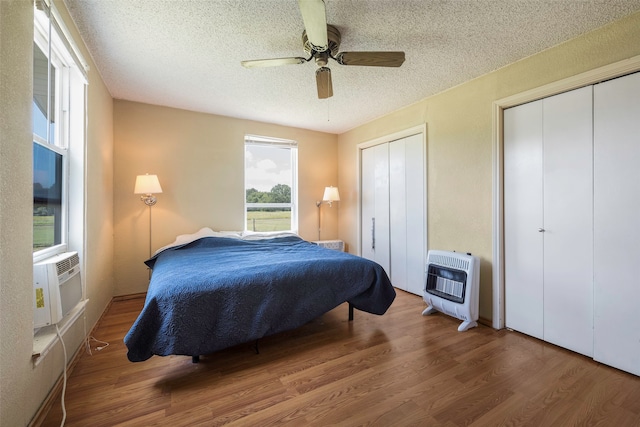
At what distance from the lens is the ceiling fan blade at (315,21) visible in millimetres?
1386

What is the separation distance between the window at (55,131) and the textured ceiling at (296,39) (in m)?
0.29

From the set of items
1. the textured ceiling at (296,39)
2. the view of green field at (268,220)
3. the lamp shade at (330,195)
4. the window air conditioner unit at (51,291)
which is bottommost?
the window air conditioner unit at (51,291)

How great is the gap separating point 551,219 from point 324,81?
2224 mm

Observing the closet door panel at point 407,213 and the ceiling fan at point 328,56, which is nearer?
the ceiling fan at point 328,56

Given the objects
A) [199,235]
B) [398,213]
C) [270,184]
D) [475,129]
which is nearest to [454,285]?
[398,213]

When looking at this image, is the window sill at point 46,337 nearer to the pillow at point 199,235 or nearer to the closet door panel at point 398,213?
the pillow at point 199,235

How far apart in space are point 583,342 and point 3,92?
3820 mm

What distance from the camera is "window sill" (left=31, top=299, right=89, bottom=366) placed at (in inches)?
54.7

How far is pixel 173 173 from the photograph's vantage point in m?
3.63

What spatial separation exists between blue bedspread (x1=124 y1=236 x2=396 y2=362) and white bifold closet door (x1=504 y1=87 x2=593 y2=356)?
126cm

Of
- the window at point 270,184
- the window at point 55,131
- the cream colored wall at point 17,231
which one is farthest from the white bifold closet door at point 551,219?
the window at point 55,131

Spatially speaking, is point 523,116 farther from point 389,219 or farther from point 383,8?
point 389,219

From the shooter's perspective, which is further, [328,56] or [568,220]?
[568,220]

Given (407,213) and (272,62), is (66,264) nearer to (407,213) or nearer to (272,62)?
(272,62)
